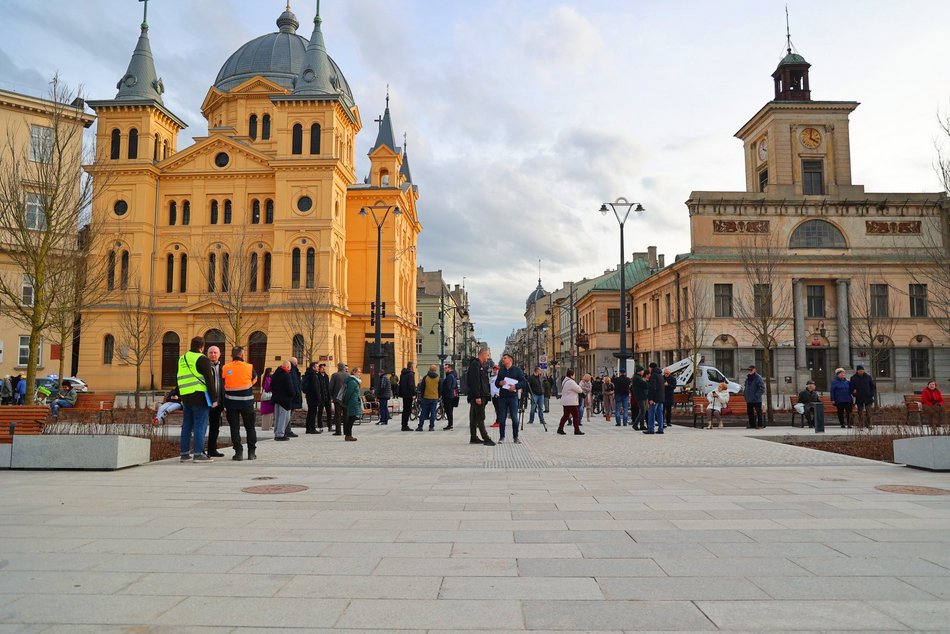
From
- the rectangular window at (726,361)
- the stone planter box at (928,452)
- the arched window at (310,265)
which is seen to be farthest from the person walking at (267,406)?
the rectangular window at (726,361)

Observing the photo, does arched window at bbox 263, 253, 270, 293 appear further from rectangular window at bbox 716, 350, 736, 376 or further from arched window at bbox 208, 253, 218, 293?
rectangular window at bbox 716, 350, 736, 376

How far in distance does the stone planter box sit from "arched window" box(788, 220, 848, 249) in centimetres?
3843

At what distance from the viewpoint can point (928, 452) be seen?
10.4 m

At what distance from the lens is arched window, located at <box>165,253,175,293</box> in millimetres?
52031

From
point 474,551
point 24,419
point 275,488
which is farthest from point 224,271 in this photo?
point 474,551

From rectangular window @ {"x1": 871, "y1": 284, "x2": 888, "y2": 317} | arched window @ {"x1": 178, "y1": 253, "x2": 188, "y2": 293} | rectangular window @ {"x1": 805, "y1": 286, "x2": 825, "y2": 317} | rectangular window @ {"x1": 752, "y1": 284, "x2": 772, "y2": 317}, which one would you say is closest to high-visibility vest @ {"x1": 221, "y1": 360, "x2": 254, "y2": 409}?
rectangular window @ {"x1": 752, "y1": 284, "x2": 772, "y2": 317}

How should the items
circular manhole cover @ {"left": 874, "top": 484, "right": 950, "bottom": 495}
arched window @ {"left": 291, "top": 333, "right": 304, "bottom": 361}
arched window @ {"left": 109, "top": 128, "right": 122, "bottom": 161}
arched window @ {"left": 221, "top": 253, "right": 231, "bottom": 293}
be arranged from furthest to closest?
1. arched window @ {"left": 109, "top": 128, "right": 122, "bottom": 161}
2. arched window @ {"left": 291, "top": 333, "right": 304, "bottom": 361}
3. arched window @ {"left": 221, "top": 253, "right": 231, "bottom": 293}
4. circular manhole cover @ {"left": 874, "top": 484, "right": 950, "bottom": 495}

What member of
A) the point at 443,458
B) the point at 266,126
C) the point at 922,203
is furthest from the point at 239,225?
the point at 922,203

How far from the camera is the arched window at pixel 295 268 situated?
49.5 metres

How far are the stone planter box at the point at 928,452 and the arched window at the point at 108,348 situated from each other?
4994cm

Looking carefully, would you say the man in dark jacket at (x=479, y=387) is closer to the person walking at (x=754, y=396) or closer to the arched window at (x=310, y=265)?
the person walking at (x=754, y=396)

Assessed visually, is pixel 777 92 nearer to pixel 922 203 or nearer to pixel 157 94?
pixel 922 203

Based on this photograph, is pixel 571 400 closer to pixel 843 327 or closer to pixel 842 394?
pixel 842 394

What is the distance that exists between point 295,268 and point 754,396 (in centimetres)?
3698
